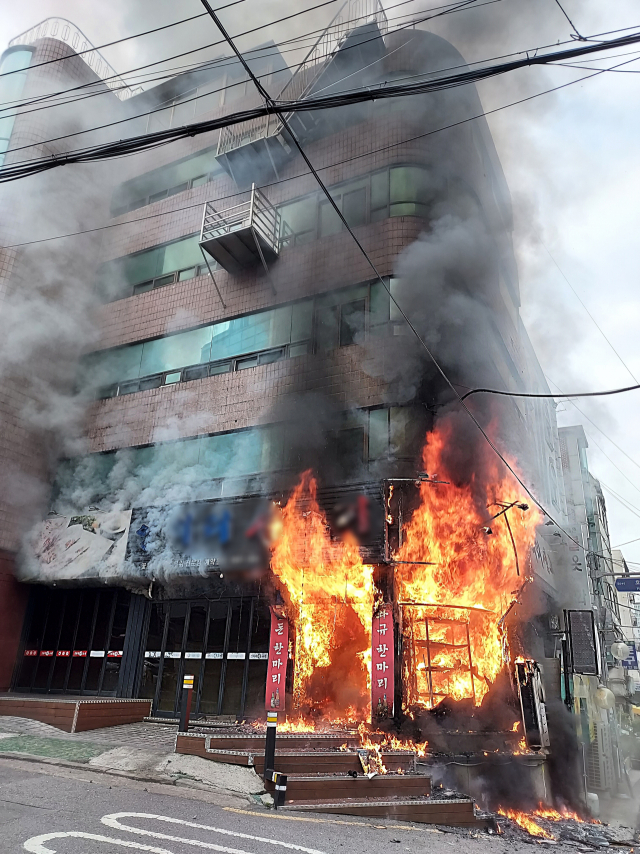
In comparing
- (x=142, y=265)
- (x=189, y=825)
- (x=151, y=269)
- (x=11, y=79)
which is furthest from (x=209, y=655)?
(x=11, y=79)

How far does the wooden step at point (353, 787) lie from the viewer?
25.3ft

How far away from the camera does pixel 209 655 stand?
14180mm

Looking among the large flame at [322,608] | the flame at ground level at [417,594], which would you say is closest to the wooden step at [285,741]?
the flame at ground level at [417,594]

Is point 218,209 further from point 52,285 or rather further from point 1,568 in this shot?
point 1,568

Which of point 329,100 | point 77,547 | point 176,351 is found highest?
point 176,351

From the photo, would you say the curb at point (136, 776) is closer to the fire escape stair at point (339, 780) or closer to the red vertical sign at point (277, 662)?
the fire escape stair at point (339, 780)

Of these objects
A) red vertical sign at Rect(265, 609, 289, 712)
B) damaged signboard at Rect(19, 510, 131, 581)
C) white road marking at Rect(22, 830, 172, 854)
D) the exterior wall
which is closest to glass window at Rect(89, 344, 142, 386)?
damaged signboard at Rect(19, 510, 131, 581)

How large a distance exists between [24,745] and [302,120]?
16.1 m

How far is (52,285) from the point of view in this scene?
58.5 feet

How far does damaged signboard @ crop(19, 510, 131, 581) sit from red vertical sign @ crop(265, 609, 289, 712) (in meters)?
4.42

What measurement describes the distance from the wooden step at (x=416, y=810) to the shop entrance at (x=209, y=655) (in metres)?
6.03

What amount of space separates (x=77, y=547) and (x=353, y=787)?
1033cm

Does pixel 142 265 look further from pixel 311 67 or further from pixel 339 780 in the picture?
pixel 339 780

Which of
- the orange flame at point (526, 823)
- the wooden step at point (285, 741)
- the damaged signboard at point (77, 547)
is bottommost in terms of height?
the orange flame at point (526, 823)
